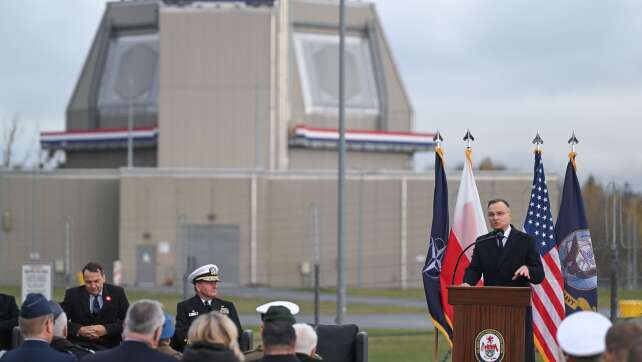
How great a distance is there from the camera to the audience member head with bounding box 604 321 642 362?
742 centimetres

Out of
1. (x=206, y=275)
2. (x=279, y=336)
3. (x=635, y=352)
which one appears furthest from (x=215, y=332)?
(x=206, y=275)

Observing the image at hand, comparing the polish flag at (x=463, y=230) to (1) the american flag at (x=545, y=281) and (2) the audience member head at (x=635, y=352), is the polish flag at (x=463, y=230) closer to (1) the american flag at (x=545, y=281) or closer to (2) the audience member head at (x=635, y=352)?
(1) the american flag at (x=545, y=281)

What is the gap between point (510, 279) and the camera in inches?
541

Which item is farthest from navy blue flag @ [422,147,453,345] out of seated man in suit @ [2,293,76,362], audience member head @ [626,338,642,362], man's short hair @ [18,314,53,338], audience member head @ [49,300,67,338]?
audience member head @ [626,338,642,362]

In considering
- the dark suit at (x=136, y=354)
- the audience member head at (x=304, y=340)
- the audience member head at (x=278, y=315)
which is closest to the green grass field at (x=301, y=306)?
the audience member head at (x=278, y=315)

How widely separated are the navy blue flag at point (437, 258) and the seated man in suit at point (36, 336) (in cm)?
781

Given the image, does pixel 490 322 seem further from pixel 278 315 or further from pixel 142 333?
pixel 142 333

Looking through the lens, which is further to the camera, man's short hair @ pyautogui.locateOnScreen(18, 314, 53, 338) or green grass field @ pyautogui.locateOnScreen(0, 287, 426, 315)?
green grass field @ pyautogui.locateOnScreen(0, 287, 426, 315)

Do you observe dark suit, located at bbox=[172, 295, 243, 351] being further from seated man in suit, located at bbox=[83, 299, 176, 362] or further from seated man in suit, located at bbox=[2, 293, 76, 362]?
seated man in suit, located at bbox=[83, 299, 176, 362]

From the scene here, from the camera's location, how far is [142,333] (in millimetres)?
8539

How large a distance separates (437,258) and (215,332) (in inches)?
305

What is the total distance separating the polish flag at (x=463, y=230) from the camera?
16141 millimetres

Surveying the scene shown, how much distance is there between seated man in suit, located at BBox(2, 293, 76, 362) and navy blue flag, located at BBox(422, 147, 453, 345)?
7.81 metres

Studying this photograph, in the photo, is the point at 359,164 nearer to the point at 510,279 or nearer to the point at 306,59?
the point at 306,59
